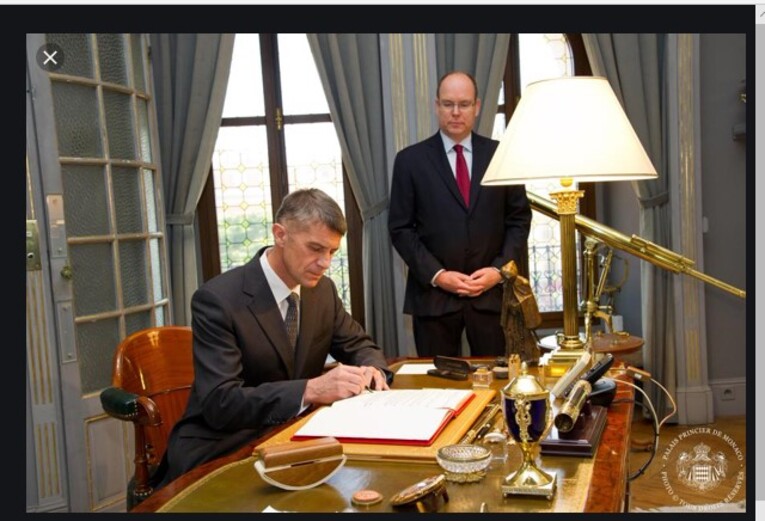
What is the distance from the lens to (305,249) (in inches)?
75.9

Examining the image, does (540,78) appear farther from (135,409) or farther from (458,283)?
(135,409)

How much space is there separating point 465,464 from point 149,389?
1.28m

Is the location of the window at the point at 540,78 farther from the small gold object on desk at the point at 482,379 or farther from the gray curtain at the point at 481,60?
the small gold object on desk at the point at 482,379

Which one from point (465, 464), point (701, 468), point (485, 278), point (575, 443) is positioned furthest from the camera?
point (701, 468)

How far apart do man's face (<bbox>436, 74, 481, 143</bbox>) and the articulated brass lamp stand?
3.17 feet

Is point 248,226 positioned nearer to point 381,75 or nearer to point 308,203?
point 381,75

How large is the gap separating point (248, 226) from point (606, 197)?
2166 mm

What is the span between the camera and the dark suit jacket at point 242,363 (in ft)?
5.66

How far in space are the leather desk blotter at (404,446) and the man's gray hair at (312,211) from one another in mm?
545

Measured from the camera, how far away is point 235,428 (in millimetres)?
1782

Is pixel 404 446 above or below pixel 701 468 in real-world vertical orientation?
above

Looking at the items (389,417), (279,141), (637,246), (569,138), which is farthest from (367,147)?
(389,417)

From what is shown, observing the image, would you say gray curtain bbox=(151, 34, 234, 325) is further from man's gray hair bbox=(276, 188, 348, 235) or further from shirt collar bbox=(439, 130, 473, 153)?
man's gray hair bbox=(276, 188, 348, 235)

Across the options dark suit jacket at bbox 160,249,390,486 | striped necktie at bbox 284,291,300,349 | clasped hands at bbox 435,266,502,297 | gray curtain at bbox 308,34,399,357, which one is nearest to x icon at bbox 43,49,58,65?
gray curtain at bbox 308,34,399,357
